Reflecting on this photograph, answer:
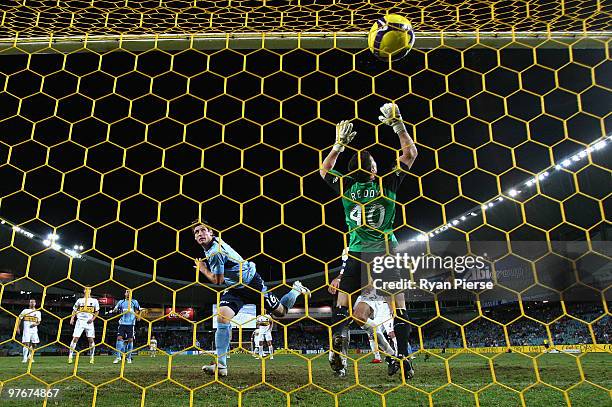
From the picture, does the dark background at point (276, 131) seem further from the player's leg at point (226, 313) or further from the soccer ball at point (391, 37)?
the player's leg at point (226, 313)

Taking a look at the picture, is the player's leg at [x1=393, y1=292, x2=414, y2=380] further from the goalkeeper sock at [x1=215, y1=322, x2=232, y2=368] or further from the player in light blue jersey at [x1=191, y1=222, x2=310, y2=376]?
the goalkeeper sock at [x1=215, y1=322, x2=232, y2=368]

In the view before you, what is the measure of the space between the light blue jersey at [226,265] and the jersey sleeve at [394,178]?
1.07 meters

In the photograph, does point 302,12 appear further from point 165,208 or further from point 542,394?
point 165,208

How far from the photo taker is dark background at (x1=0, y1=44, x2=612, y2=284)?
2.80m

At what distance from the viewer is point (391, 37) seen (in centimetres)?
242

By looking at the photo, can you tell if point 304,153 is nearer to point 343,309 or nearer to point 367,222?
point 367,222

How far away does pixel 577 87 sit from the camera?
400 cm

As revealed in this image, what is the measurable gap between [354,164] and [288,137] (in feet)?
5.34

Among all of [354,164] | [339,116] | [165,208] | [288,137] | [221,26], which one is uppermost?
[221,26]

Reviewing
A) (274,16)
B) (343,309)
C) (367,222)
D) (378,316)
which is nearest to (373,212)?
(367,222)

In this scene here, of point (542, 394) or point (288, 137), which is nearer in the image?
point (542, 394)

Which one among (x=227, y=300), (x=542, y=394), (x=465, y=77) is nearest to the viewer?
(x=542, y=394)

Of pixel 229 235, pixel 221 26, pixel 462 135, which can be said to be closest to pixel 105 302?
pixel 229 235

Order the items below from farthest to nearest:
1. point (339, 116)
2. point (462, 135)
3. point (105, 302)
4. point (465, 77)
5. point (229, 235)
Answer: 1. point (105, 302)
2. point (229, 235)
3. point (462, 135)
4. point (465, 77)
5. point (339, 116)
